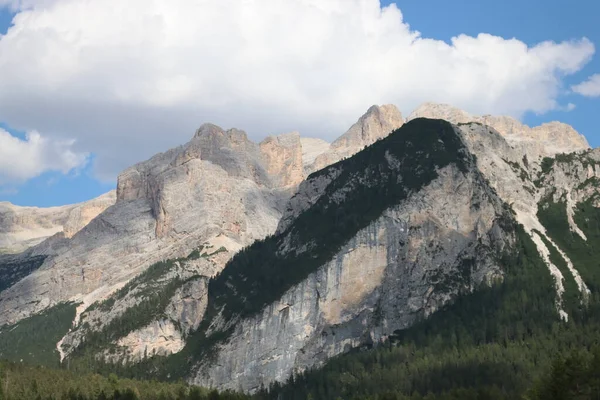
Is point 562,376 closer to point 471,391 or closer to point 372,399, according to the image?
point 471,391

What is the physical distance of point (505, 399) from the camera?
169625mm

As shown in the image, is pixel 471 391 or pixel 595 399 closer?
pixel 595 399

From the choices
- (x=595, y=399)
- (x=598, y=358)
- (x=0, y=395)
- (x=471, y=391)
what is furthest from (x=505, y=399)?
(x=0, y=395)

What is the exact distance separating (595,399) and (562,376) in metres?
7.34

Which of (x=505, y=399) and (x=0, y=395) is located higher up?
(x=0, y=395)

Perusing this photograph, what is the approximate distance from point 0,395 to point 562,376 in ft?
362

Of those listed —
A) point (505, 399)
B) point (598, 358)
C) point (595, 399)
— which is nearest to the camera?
point (595, 399)

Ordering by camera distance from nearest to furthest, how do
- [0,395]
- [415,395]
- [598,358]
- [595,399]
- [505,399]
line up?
[595,399] < [598,358] < [505,399] < [0,395] < [415,395]

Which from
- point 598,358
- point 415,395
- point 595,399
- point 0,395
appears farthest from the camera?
point 415,395

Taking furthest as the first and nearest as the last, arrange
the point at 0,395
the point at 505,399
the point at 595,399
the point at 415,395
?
1. the point at 415,395
2. the point at 0,395
3. the point at 505,399
4. the point at 595,399

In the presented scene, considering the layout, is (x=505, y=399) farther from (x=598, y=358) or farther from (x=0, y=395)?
(x=0, y=395)

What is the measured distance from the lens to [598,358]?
150 m

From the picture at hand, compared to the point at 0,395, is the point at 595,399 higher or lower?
lower

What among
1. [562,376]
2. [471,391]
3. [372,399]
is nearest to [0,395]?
[372,399]
